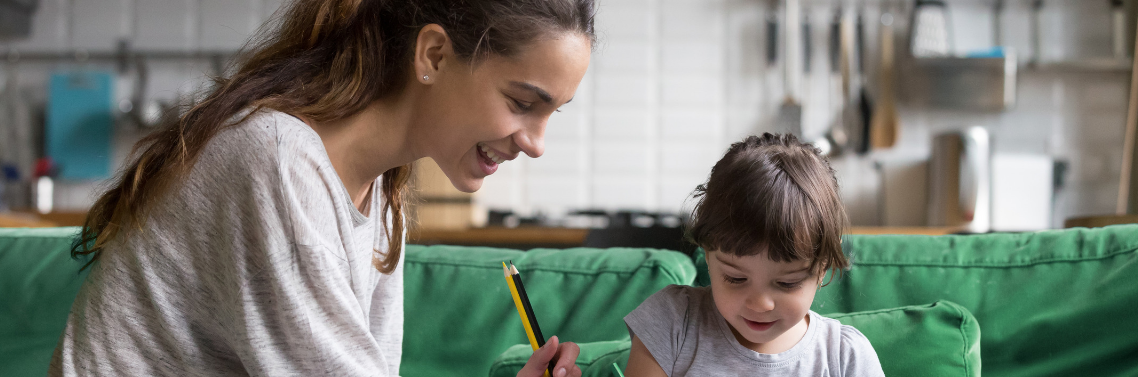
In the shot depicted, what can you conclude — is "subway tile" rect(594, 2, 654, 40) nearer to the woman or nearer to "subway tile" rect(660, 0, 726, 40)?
"subway tile" rect(660, 0, 726, 40)

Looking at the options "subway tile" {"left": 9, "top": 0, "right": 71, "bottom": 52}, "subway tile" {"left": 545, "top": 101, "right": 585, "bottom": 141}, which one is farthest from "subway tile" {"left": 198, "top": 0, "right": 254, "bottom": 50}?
"subway tile" {"left": 545, "top": 101, "right": 585, "bottom": 141}

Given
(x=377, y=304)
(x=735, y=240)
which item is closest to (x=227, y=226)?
(x=377, y=304)

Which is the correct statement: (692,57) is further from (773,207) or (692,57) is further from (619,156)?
(773,207)

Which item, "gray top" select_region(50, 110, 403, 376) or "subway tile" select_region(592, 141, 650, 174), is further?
"subway tile" select_region(592, 141, 650, 174)

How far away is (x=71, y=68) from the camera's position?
3463 mm

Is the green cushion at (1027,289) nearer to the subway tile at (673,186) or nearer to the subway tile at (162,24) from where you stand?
the subway tile at (673,186)

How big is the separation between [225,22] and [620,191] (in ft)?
5.75

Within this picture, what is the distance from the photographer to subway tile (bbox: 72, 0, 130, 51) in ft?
11.3

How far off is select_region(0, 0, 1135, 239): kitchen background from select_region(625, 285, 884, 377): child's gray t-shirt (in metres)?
2.25

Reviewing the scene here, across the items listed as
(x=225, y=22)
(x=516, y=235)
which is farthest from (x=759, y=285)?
(x=225, y=22)

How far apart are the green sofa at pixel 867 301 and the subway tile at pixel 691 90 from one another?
216 centimetres

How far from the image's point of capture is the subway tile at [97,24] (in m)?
3.45

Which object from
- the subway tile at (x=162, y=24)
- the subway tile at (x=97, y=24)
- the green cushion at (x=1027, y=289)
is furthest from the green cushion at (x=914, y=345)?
the subway tile at (x=97, y=24)

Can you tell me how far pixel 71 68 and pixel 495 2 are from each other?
3268 mm
